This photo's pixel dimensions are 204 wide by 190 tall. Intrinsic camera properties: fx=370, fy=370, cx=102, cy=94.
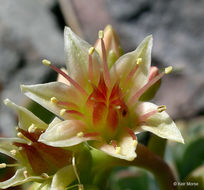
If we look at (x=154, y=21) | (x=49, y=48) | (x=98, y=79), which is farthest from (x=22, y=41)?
(x=98, y=79)

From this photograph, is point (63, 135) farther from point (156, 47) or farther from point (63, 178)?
point (156, 47)

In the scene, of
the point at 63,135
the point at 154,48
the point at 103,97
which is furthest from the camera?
the point at 154,48

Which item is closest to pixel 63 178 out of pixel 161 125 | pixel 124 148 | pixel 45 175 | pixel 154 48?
pixel 45 175

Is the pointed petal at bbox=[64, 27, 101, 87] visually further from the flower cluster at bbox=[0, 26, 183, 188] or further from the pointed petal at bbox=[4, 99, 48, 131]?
the pointed petal at bbox=[4, 99, 48, 131]

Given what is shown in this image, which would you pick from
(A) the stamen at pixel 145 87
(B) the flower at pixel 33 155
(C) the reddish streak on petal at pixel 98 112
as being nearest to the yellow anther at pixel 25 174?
(B) the flower at pixel 33 155

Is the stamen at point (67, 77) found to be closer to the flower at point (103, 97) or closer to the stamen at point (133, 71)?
the flower at point (103, 97)

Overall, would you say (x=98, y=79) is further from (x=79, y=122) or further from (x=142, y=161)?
(x=142, y=161)
